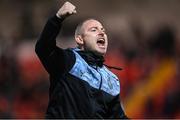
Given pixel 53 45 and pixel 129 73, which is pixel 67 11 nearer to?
pixel 53 45

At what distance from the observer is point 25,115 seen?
9031 mm

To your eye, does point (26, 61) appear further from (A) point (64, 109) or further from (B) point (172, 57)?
(A) point (64, 109)

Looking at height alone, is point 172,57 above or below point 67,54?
→ below

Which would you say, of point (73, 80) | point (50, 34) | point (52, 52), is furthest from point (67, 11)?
point (73, 80)

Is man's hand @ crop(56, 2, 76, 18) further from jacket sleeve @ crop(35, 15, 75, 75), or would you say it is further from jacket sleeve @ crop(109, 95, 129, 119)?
jacket sleeve @ crop(109, 95, 129, 119)

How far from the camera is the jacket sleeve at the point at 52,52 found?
4.33m

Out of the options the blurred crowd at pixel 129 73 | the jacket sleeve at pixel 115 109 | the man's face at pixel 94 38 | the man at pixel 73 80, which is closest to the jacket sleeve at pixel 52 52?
the man at pixel 73 80

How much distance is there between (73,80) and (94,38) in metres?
0.36

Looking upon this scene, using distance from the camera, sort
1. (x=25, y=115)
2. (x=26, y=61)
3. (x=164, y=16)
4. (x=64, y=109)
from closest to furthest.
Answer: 1. (x=64, y=109)
2. (x=25, y=115)
3. (x=26, y=61)
4. (x=164, y=16)

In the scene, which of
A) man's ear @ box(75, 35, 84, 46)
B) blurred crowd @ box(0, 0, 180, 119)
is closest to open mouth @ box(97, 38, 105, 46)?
man's ear @ box(75, 35, 84, 46)

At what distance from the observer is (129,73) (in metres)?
9.08

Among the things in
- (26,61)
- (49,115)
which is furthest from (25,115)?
(49,115)

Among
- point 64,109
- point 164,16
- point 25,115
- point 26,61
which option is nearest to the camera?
point 64,109

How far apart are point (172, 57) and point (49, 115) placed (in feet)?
15.9
